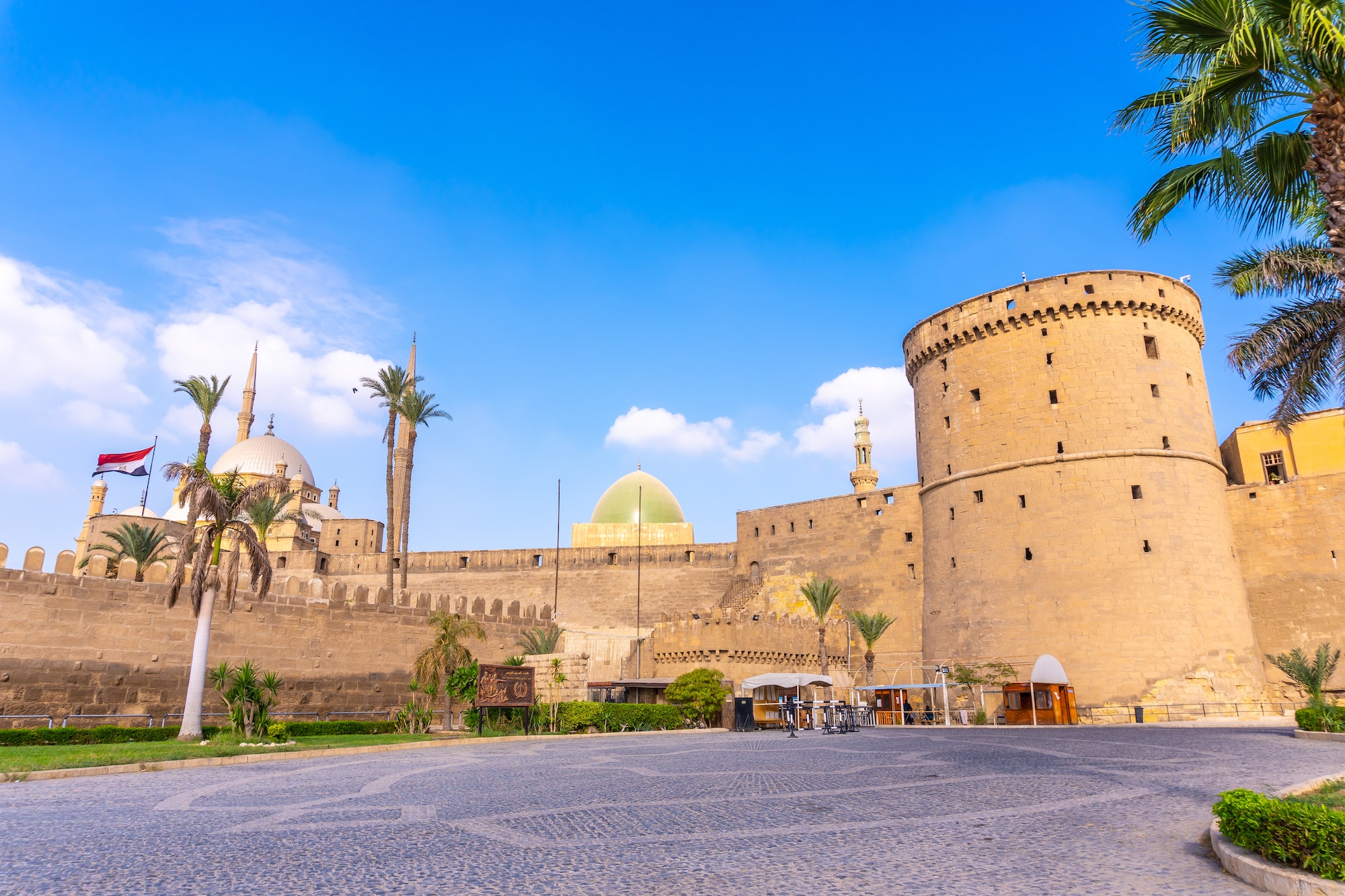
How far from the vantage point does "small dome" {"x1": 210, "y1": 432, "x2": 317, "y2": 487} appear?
171ft

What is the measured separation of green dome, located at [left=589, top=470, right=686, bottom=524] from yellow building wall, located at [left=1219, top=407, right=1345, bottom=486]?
29308 mm

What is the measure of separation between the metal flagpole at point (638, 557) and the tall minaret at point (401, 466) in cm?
1137

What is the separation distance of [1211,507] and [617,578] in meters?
26.1

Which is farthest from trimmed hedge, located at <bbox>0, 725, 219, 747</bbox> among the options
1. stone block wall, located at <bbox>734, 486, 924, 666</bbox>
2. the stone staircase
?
stone block wall, located at <bbox>734, 486, 924, 666</bbox>

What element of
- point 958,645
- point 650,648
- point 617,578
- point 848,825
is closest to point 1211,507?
point 958,645

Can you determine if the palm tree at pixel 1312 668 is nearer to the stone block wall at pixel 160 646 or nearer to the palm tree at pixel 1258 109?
the palm tree at pixel 1258 109

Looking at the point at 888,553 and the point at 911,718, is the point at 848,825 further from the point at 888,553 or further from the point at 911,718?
the point at 888,553

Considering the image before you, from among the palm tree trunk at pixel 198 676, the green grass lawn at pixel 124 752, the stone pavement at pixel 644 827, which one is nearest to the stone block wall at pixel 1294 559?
the stone pavement at pixel 644 827

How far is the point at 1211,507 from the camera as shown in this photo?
29859 millimetres

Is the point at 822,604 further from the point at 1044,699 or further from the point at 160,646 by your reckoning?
the point at 160,646

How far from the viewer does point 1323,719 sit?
16.4 meters

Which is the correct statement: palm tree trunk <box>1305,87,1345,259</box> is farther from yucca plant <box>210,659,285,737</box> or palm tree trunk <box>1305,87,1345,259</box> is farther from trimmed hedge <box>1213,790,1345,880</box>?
yucca plant <box>210,659,285,737</box>

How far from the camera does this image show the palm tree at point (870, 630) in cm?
3391

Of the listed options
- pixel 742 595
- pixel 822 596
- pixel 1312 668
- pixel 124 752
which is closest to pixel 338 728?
pixel 124 752
